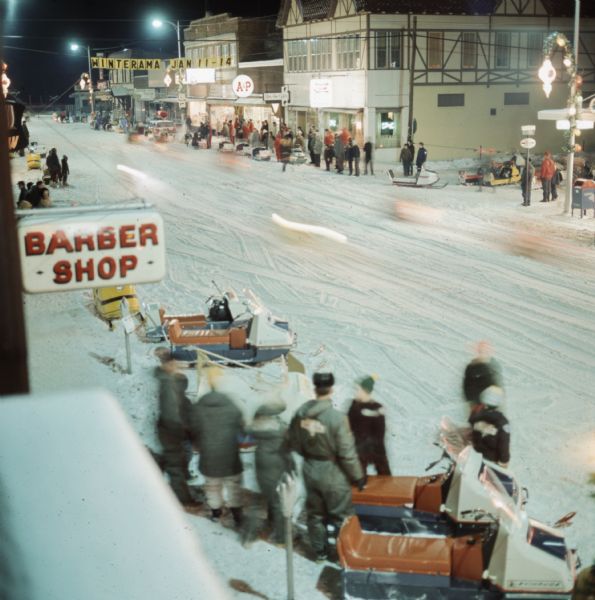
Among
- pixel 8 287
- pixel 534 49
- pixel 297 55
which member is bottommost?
pixel 8 287

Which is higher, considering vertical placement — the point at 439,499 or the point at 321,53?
the point at 321,53

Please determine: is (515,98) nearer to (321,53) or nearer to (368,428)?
(321,53)

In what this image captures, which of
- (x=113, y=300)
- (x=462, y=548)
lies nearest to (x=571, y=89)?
(x=113, y=300)

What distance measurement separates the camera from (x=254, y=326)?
10.8 meters

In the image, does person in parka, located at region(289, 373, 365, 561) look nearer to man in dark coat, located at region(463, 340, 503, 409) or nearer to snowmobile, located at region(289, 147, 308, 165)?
man in dark coat, located at region(463, 340, 503, 409)

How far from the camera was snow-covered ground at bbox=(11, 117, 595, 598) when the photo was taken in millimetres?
8000

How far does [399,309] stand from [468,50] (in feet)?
85.9

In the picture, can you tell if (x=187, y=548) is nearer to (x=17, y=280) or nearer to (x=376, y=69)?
(x=17, y=280)

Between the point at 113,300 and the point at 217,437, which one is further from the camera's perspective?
the point at 113,300

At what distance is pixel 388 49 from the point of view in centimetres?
3462

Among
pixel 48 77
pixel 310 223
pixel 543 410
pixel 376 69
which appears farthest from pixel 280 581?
pixel 48 77

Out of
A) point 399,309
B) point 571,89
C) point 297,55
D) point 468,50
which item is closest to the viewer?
point 399,309

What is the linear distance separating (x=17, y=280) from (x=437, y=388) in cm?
745

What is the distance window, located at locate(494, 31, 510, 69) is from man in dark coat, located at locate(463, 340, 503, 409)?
103 ft
